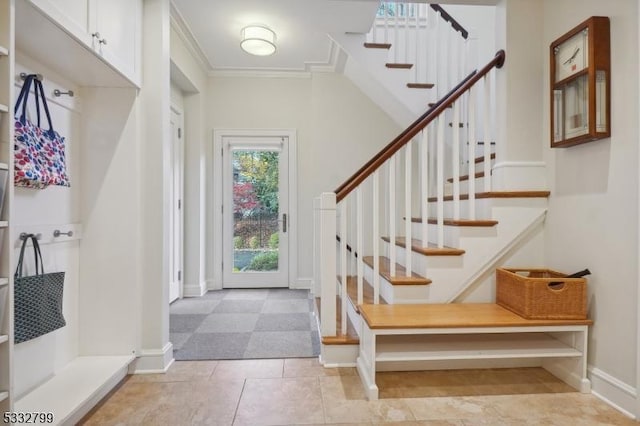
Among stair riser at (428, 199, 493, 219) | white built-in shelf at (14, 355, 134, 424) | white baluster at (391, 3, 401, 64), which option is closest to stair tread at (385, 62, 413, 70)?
white baluster at (391, 3, 401, 64)

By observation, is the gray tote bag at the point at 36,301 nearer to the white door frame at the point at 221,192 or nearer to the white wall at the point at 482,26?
the white door frame at the point at 221,192

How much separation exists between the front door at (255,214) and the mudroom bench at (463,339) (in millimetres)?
2429

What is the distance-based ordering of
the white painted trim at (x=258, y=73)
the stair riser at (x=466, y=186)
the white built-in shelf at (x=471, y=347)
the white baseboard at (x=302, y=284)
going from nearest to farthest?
the white built-in shelf at (x=471, y=347)
the stair riser at (x=466, y=186)
the white painted trim at (x=258, y=73)
the white baseboard at (x=302, y=284)

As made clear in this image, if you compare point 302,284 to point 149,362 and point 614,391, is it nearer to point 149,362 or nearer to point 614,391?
point 149,362

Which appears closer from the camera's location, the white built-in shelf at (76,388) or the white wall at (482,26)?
the white built-in shelf at (76,388)

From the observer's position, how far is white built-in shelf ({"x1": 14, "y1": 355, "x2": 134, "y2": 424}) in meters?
1.60

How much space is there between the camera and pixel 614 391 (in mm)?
1800

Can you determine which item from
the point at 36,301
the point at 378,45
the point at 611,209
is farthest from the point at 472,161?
the point at 36,301

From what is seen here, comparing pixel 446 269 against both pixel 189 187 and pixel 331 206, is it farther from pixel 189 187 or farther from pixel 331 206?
pixel 189 187

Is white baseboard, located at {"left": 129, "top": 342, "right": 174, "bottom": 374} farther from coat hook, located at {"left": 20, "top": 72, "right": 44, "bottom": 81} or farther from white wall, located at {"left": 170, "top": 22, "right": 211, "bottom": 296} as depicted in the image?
white wall, located at {"left": 170, "top": 22, "right": 211, "bottom": 296}

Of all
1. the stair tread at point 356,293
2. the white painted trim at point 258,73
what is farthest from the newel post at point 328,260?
the white painted trim at point 258,73

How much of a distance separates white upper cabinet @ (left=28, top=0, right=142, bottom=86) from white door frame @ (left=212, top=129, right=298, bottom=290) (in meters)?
2.18

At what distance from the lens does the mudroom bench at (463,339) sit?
1.88 m

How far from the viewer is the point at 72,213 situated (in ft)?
6.80
